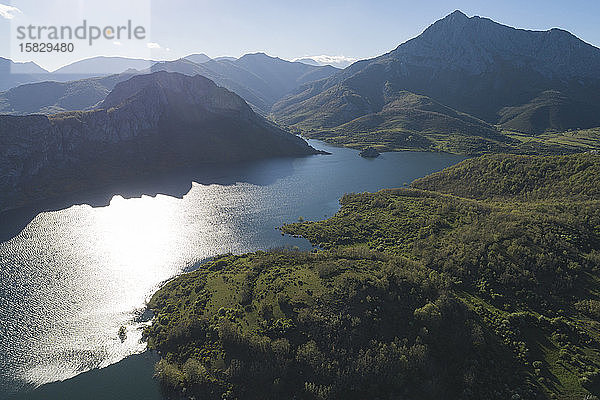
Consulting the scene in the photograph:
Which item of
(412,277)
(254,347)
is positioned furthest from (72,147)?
(412,277)

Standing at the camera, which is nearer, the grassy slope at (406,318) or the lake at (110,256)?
the grassy slope at (406,318)

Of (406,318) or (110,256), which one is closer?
(406,318)

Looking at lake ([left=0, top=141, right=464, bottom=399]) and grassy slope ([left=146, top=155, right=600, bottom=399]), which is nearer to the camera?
grassy slope ([left=146, top=155, right=600, bottom=399])

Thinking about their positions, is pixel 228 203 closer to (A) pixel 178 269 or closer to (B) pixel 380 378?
(A) pixel 178 269

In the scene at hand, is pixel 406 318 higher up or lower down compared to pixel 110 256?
higher up
